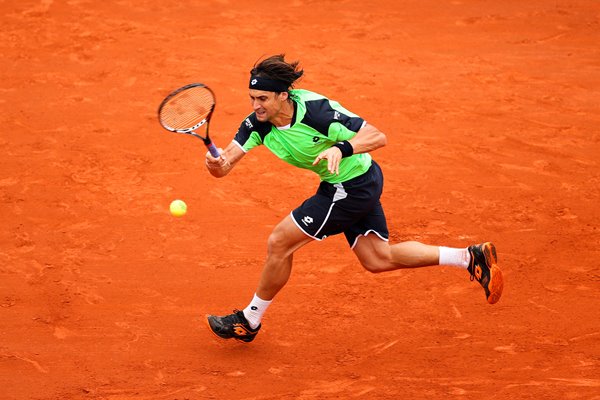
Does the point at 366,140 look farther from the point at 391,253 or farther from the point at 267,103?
the point at 391,253

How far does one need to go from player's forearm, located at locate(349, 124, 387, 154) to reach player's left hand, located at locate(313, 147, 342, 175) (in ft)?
0.58

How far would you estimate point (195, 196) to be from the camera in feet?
30.5

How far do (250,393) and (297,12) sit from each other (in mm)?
9878

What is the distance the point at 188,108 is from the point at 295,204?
257 cm

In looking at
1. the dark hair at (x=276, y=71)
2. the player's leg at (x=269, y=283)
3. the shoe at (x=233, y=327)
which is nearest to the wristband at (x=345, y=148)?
the dark hair at (x=276, y=71)

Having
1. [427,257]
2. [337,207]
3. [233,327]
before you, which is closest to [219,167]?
A: [337,207]

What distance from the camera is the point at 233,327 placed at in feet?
22.2

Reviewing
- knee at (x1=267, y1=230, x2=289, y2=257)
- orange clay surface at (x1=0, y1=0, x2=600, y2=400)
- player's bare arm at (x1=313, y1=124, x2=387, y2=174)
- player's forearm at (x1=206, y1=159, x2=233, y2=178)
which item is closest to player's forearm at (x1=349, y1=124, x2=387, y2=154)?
player's bare arm at (x1=313, y1=124, x2=387, y2=174)

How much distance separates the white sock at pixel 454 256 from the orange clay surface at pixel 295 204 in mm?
618

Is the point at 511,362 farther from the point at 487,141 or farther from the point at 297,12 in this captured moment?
the point at 297,12

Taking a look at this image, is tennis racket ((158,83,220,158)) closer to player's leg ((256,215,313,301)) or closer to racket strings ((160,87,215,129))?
racket strings ((160,87,215,129))

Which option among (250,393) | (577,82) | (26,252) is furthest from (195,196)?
(577,82)

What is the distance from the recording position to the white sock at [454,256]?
21.9ft

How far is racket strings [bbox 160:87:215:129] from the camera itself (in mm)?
6711
